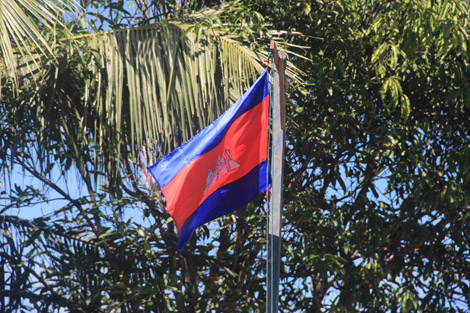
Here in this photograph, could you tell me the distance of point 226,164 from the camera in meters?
4.33

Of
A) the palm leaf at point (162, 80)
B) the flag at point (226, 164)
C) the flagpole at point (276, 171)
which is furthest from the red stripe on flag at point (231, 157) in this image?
the palm leaf at point (162, 80)

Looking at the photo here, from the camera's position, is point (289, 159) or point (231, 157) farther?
point (289, 159)

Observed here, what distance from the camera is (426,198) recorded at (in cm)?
695

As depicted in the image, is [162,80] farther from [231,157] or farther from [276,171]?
[276,171]

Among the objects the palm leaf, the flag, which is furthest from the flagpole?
the palm leaf

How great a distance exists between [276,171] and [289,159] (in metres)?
3.32

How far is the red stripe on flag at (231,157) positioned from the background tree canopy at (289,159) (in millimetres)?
756

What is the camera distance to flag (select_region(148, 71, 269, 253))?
4312mm

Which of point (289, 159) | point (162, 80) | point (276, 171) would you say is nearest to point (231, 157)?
point (276, 171)

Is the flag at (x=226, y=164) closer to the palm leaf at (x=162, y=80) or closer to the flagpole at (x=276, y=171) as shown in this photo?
the flagpole at (x=276, y=171)

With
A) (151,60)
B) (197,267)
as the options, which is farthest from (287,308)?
(151,60)

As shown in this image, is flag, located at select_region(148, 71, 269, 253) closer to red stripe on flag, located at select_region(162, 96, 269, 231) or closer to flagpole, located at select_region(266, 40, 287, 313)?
red stripe on flag, located at select_region(162, 96, 269, 231)

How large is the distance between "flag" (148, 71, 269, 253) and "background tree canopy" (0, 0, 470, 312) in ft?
2.38

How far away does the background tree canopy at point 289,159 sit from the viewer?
17.4 ft
